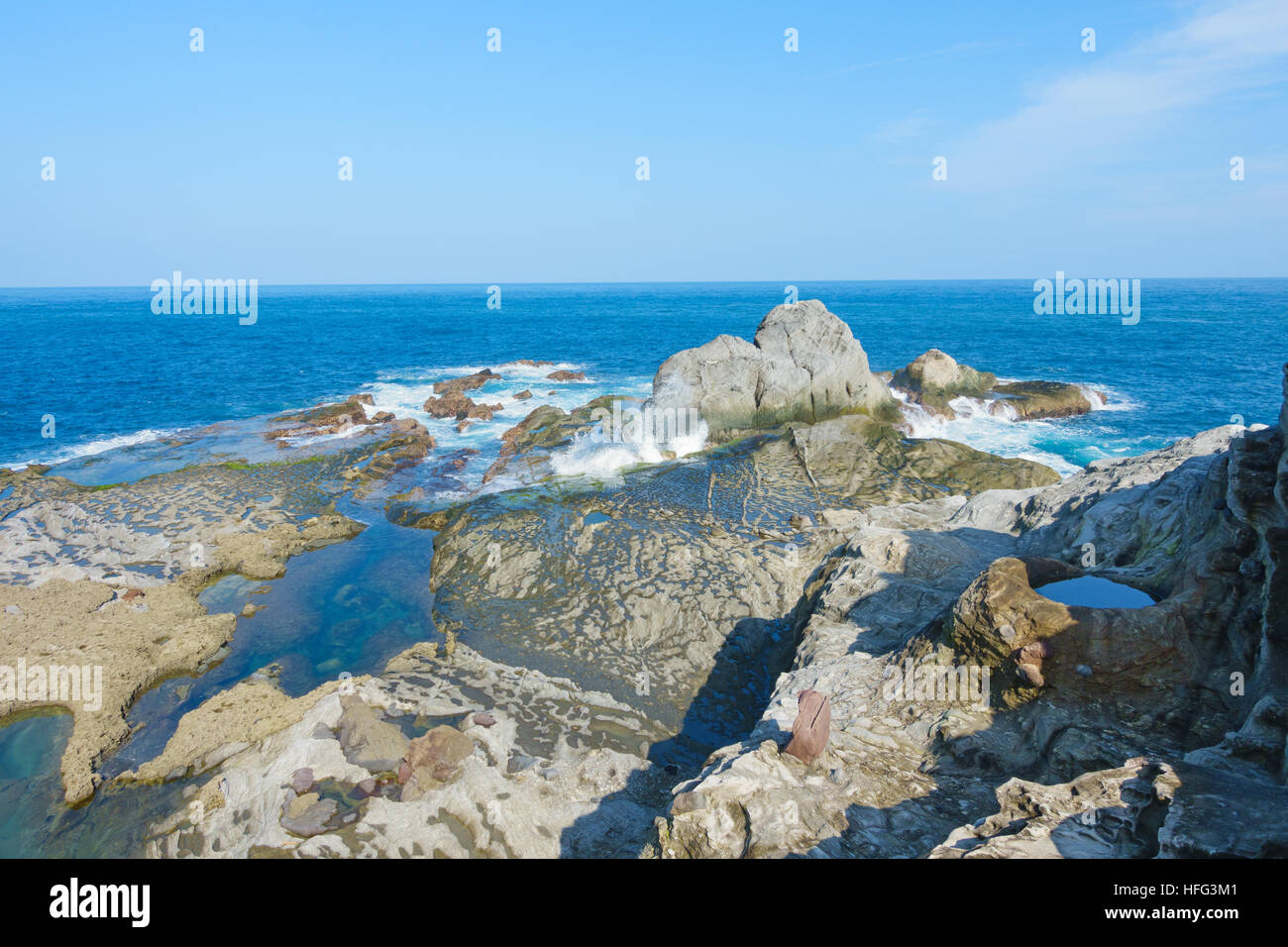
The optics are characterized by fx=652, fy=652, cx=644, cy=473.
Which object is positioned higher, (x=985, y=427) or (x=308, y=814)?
(x=985, y=427)

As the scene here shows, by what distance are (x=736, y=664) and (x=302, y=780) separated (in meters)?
9.21

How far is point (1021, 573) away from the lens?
10.1m

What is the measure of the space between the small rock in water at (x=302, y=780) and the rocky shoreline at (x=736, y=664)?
5 cm

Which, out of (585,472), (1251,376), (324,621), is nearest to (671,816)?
(324,621)

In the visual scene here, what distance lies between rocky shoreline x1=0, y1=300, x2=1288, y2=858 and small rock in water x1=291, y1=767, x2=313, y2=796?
50 millimetres

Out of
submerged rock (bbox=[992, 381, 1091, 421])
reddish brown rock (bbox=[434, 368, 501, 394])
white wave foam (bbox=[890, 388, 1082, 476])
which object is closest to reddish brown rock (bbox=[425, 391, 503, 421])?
reddish brown rock (bbox=[434, 368, 501, 394])

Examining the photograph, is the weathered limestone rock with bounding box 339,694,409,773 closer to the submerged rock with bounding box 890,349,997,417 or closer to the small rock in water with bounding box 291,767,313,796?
the small rock in water with bounding box 291,767,313,796

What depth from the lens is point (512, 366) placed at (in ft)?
201

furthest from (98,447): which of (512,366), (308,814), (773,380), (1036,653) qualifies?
(1036,653)

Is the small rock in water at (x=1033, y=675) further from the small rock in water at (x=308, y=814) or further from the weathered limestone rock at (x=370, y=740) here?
the small rock in water at (x=308, y=814)

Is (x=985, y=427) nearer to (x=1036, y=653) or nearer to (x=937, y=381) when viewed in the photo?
(x=937, y=381)

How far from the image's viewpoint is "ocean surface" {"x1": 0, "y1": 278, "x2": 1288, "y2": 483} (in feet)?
123

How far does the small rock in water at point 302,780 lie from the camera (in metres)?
11.0
